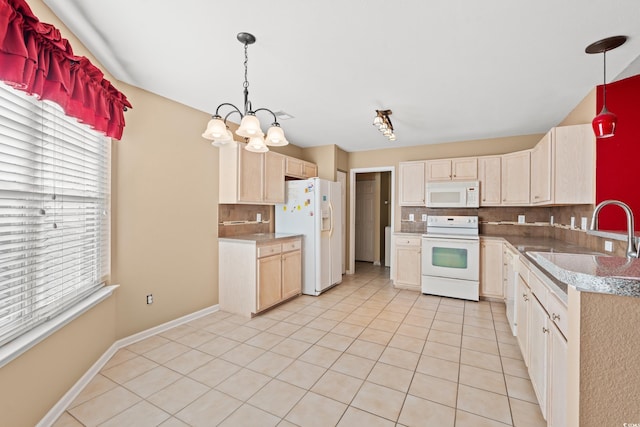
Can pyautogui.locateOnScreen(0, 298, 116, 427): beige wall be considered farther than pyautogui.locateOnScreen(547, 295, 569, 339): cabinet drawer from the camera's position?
Yes

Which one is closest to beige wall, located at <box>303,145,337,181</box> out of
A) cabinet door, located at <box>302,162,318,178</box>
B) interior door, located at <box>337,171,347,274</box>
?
cabinet door, located at <box>302,162,318,178</box>

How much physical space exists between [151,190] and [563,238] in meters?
4.88

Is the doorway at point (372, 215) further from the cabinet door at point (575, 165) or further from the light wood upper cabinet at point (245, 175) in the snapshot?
the cabinet door at point (575, 165)

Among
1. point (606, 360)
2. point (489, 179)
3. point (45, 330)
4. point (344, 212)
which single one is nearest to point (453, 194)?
point (489, 179)

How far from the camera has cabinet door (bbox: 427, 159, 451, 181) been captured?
4.41 meters

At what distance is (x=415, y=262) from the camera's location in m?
4.45

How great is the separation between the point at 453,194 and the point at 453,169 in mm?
402

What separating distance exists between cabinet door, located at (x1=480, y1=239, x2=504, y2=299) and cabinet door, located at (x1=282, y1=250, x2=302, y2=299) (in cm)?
263

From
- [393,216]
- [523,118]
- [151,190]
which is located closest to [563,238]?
[523,118]

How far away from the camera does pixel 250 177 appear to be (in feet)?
11.7

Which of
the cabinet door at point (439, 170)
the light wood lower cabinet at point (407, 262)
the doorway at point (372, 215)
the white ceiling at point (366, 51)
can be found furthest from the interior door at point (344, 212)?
the white ceiling at point (366, 51)

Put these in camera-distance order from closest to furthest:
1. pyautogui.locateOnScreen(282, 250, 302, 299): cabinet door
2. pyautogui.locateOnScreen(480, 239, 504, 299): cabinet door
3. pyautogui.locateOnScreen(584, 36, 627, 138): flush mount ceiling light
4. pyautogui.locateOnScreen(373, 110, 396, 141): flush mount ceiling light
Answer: pyautogui.locateOnScreen(584, 36, 627, 138): flush mount ceiling light, pyautogui.locateOnScreen(373, 110, 396, 141): flush mount ceiling light, pyautogui.locateOnScreen(282, 250, 302, 299): cabinet door, pyautogui.locateOnScreen(480, 239, 504, 299): cabinet door

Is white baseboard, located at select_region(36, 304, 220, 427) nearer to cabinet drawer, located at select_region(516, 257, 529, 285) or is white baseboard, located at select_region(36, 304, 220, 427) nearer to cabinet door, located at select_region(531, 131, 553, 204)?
cabinet drawer, located at select_region(516, 257, 529, 285)

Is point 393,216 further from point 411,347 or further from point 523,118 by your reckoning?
point 411,347
